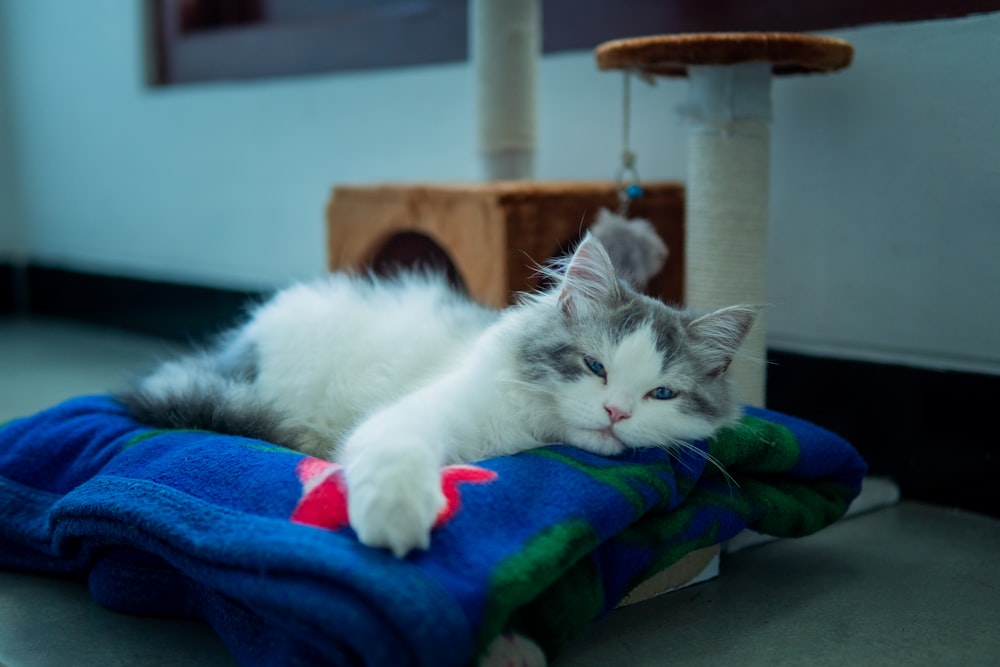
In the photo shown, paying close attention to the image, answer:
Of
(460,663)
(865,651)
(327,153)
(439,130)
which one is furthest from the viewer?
(327,153)

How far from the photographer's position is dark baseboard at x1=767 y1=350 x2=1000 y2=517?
167cm

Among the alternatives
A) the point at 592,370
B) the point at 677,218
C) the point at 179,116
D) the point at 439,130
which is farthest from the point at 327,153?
the point at 592,370

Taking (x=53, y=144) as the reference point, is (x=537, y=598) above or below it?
below

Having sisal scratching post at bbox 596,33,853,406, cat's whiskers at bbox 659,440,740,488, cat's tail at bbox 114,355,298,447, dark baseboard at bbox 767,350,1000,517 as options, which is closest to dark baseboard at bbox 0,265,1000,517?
dark baseboard at bbox 767,350,1000,517

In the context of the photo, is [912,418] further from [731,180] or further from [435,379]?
[435,379]

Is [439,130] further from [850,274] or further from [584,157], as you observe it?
[850,274]

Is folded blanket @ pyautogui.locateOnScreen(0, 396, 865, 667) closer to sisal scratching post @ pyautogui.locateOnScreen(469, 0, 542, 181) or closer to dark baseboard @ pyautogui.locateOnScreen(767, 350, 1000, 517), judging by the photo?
dark baseboard @ pyautogui.locateOnScreen(767, 350, 1000, 517)

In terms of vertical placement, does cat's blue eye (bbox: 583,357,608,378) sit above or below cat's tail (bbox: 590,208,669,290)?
below

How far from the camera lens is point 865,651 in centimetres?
114

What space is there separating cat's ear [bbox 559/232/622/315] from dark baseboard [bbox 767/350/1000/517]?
685 mm

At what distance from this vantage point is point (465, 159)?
2.55m

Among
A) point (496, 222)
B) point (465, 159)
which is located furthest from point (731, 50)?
point (465, 159)

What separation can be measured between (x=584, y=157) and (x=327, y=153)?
0.98 metres

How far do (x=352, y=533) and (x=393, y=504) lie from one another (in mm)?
87
